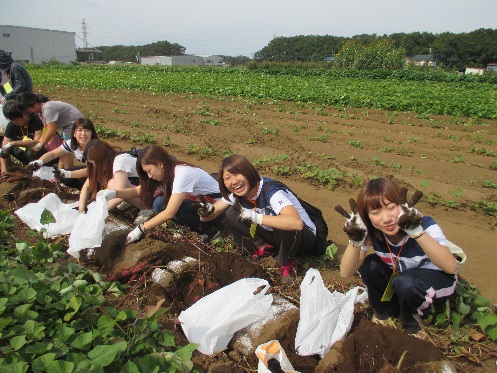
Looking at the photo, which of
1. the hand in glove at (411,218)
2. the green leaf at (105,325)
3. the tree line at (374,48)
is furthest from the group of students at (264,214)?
the tree line at (374,48)

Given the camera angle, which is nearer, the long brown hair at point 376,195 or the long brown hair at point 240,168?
the long brown hair at point 376,195

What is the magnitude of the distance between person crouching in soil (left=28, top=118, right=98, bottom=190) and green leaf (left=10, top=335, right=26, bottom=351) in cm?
254

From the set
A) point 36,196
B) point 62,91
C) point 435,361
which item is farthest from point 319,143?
point 62,91

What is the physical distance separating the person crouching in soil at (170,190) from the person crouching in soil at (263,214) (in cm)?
27

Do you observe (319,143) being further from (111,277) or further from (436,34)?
(436,34)

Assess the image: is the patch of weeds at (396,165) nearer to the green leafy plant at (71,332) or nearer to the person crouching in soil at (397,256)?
the person crouching in soil at (397,256)

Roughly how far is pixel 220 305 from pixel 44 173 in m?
3.58

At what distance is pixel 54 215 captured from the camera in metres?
3.50

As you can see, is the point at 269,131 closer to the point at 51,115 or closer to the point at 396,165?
the point at 396,165

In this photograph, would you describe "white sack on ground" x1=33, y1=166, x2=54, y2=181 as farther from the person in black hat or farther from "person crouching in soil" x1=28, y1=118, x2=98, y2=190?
the person in black hat

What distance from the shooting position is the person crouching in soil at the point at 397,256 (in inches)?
80.2

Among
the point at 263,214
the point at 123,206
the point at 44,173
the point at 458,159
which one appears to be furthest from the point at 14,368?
the point at 458,159

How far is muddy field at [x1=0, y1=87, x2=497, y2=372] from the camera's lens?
210cm

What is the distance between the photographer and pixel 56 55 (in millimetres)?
60844
